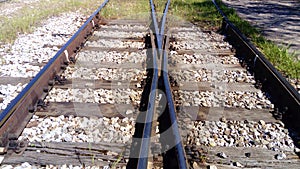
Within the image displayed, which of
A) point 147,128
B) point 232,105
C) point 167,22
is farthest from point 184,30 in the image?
point 147,128

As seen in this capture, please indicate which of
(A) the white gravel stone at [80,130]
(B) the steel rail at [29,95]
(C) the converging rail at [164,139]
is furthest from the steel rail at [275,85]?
(B) the steel rail at [29,95]

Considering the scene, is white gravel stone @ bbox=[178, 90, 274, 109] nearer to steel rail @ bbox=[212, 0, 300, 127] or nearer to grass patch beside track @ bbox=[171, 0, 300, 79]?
steel rail @ bbox=[212, 0, 300, 127]

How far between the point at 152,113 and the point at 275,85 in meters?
1.65

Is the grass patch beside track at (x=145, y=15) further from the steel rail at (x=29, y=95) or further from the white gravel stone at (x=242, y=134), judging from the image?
the steel rail at (x=29, y=95)

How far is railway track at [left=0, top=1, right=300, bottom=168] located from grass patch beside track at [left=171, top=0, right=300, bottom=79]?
0.41m

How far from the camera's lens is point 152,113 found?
8.42 feet

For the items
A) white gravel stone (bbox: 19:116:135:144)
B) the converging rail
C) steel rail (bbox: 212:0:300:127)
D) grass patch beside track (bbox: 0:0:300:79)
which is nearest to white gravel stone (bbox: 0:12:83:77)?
grass patch beside track (bbox: 0:0:300:79)

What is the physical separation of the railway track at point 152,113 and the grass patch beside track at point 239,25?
1.36ft

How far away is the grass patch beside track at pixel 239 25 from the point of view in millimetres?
4106

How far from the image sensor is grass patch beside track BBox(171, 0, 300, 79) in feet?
13.5

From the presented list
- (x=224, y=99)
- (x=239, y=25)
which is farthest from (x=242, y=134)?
(x=239, y=25)

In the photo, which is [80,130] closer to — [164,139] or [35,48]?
[164,139]

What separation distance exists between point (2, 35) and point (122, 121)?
3.74 m

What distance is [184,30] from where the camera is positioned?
19.2ft
